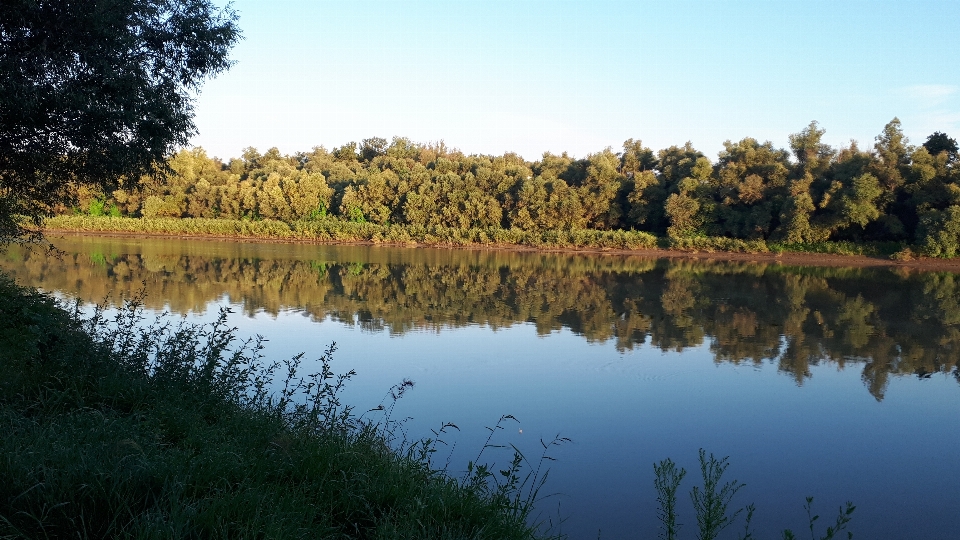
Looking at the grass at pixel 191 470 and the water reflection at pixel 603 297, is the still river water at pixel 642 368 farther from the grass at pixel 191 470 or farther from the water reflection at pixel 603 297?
the grass at pixel 191 470

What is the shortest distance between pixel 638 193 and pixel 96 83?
4040cm

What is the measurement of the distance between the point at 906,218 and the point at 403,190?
31867mm

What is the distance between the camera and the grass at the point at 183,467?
3.71m

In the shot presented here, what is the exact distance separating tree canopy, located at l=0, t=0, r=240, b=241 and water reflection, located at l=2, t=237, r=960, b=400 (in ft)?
19.5

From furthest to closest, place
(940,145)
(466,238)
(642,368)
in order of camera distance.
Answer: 1. (466,238)
2. (940,145)
3. (642,368)

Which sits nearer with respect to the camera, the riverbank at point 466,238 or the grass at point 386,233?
the riverbank at point 466,238

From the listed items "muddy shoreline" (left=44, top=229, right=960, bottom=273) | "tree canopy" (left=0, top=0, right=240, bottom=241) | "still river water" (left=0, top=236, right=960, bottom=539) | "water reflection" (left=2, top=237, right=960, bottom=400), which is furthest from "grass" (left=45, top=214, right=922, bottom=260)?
"tree canopy" (left=0, top=0, right=240, bottom=241)

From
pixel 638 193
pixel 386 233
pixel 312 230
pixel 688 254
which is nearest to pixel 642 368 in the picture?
pixel 688 254

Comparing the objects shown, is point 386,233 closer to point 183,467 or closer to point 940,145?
point 940,145

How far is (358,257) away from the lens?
1447 inches

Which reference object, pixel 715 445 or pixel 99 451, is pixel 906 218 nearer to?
pixel 715 445

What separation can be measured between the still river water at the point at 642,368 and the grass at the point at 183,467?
204 centimetres

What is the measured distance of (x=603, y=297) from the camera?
2228 centimetres

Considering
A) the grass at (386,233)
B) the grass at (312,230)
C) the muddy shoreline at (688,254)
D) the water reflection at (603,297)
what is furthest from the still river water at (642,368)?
the grass at (312,230)
